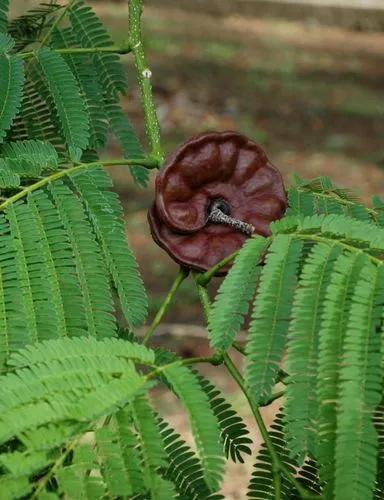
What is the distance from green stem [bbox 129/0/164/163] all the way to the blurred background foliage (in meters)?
3.48

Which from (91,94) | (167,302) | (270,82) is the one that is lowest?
(270,82)

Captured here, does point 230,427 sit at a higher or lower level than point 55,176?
lower

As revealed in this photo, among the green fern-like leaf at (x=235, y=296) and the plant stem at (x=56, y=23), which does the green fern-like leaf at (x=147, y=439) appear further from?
the plant stem at (x=56, y=23)

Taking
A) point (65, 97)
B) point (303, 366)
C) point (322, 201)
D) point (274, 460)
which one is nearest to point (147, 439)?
point (303, 366)

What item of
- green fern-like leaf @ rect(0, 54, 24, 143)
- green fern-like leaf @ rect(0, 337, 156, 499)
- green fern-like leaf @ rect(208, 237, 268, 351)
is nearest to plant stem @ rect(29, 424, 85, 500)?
green fern-like leaf @ rect(0, 337, 156, 499)

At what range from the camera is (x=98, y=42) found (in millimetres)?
1847

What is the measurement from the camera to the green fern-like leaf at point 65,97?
Result: 1.57 meters

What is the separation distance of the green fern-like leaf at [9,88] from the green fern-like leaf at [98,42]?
0.78 feet

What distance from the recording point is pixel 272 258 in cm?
117

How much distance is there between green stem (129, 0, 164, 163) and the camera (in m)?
1.52

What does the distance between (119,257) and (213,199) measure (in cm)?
21

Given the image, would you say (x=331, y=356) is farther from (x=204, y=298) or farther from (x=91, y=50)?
(x=91, y=50)

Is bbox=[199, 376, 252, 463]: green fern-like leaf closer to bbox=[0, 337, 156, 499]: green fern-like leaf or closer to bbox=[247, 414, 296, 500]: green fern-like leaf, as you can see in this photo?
bbox=[247, 414, 296, 500]: green fern-like leaf

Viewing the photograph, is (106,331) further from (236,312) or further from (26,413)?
(26,413)
